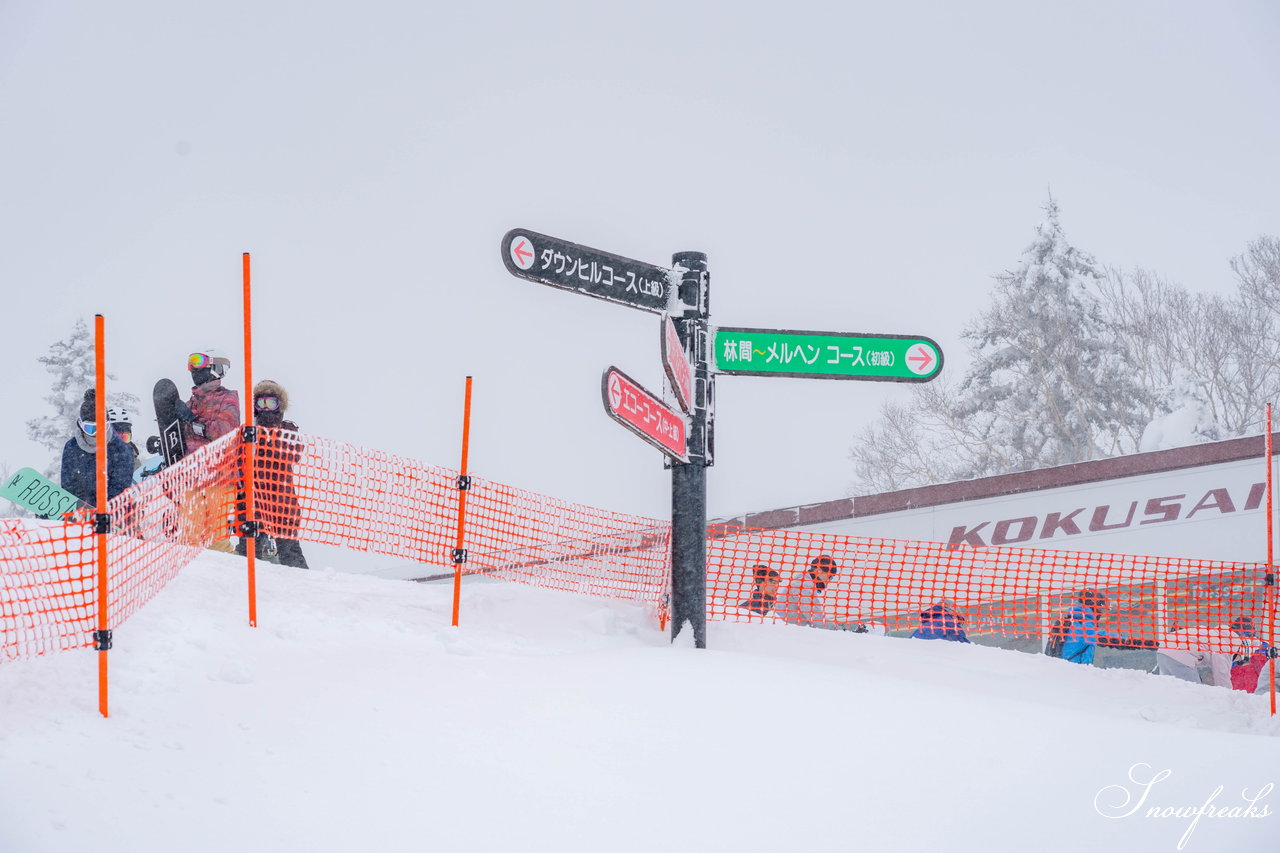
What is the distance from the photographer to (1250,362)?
28766mm

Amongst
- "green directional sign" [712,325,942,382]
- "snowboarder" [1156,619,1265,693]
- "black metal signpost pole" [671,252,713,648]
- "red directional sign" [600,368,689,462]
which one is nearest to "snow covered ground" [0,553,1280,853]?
"black metal signpost pole" [671,252,713,648]

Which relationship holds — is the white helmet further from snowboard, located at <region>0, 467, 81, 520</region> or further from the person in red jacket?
the person in red jacket

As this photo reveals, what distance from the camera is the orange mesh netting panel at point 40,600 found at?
503cm

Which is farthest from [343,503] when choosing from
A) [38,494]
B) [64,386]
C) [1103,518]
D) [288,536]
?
[64,386]

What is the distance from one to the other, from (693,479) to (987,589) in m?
6.87

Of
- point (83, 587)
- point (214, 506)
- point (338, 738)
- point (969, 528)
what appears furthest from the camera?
point (969, 528)

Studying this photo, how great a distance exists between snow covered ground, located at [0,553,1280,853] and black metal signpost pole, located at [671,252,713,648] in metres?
0.39

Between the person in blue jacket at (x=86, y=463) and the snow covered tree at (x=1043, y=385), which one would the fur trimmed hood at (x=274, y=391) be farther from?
the snow covered tree at (x=1043, y=385)

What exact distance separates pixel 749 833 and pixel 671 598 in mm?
3052

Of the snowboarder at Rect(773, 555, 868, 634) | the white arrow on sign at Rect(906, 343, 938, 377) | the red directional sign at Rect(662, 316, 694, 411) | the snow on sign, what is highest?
the snow on sign

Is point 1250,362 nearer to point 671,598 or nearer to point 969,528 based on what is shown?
point 969,528

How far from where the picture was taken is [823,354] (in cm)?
727

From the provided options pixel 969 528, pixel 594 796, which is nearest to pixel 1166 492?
pixel 969 528

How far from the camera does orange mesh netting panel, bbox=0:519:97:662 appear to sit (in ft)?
16.5
